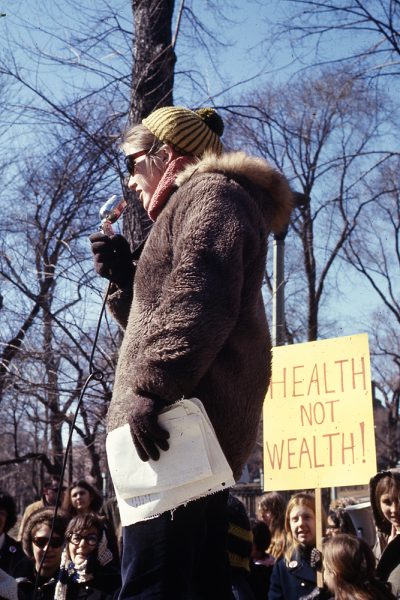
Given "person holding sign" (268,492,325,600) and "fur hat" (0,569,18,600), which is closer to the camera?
"fur hat" (0,569,18,600)

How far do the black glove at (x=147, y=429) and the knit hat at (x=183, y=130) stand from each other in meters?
1.14

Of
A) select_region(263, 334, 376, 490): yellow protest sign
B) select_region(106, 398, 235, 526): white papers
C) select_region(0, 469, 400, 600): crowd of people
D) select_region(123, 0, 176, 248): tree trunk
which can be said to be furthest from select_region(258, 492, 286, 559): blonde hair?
select_region(106, 398, 235, 526): white papers

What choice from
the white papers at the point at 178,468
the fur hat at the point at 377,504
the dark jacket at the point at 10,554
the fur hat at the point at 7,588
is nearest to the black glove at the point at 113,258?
the white papers at the point at 178,468

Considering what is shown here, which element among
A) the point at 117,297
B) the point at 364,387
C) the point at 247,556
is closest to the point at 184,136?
the point at 117,297

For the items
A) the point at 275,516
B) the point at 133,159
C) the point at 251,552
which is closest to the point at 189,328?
the point at 133,159

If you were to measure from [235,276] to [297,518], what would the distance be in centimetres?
365

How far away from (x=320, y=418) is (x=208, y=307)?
9.96ft

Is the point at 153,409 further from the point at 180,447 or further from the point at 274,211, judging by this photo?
the point at 274,211

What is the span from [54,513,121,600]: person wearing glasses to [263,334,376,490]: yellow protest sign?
1.23m

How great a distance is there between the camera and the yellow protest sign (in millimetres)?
5344

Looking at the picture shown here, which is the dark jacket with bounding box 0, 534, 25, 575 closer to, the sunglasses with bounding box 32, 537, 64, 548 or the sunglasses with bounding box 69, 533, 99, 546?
the sunglasses with bounding box 32, 537, 64, 548

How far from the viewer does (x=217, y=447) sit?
2.71 metres

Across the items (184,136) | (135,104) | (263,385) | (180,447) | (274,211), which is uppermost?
(135,104)

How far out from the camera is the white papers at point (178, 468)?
2643 millimetres
